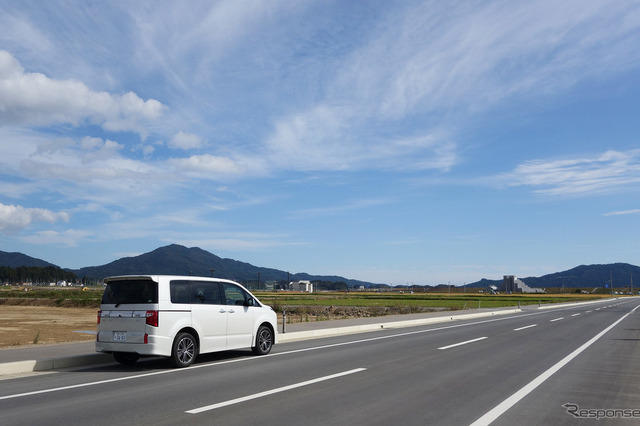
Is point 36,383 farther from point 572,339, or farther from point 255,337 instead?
point 572,339

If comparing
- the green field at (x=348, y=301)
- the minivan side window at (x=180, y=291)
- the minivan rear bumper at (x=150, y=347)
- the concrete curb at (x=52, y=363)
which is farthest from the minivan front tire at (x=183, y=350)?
the green field at (x=348, y=301)

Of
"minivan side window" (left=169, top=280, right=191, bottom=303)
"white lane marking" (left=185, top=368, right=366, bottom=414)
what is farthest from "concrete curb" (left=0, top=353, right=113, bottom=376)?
"white lane marking" (left=185, top=368, right=366, bottom=414)

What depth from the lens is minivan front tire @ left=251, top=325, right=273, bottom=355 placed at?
14032 millimetres

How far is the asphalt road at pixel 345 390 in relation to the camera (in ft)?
23.5

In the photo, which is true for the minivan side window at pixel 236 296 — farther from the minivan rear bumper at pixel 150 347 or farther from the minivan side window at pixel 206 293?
the minivan rear bumper at pixel 150 347

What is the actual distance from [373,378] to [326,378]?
90 centimetres

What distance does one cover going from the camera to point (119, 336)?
11617mm

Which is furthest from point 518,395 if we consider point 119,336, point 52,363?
point 52,363

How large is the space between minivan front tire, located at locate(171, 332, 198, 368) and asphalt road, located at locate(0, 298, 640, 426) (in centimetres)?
22

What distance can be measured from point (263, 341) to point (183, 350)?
9.29 ft

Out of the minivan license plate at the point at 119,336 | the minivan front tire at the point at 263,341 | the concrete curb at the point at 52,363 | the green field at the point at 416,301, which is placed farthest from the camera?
the green field at the point at 416,301

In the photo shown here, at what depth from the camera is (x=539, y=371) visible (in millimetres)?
11383

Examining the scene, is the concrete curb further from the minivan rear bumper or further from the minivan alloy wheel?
the minivan alloy wheel

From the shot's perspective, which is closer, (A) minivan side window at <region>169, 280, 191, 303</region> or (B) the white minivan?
(B) the white minivan
